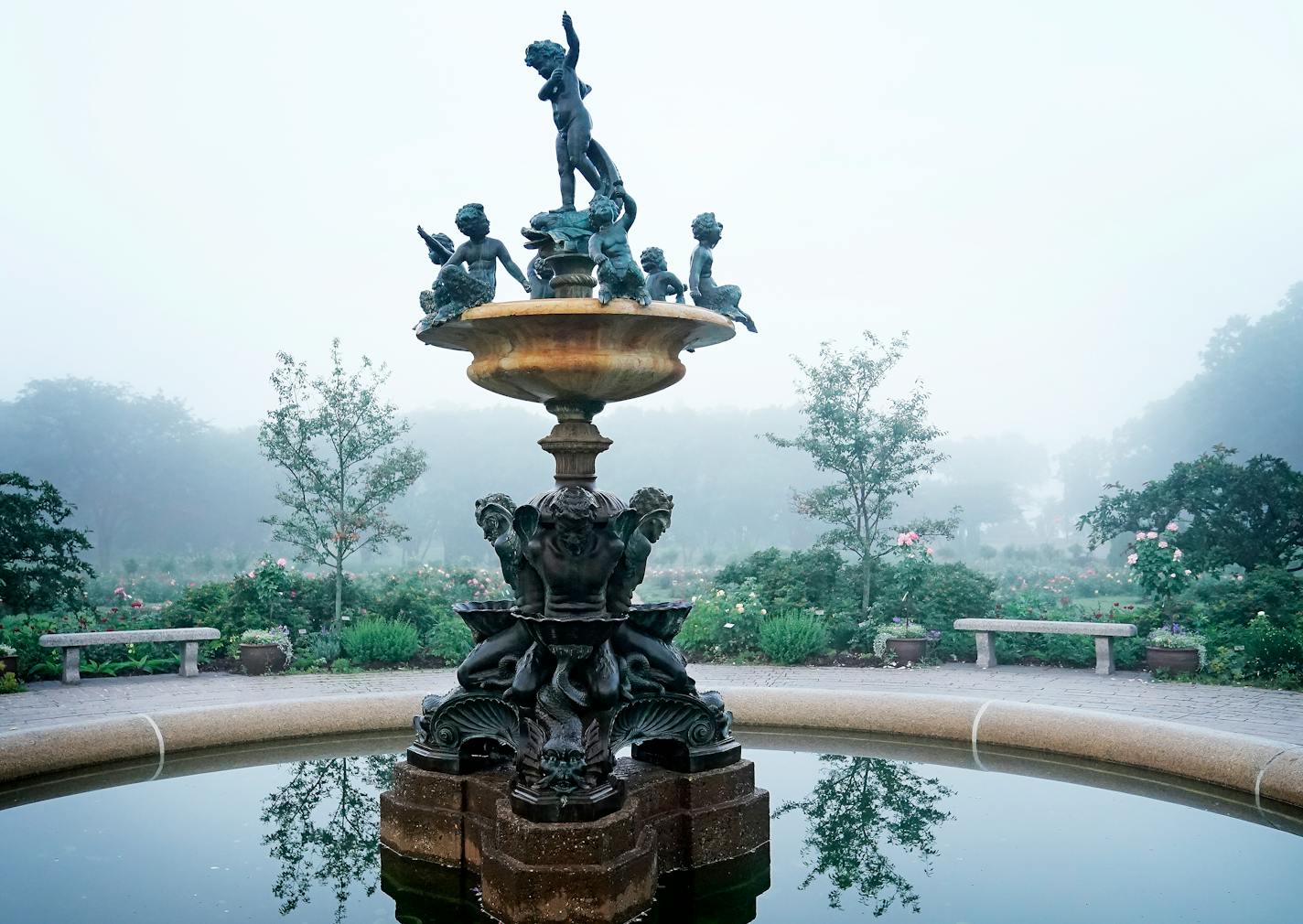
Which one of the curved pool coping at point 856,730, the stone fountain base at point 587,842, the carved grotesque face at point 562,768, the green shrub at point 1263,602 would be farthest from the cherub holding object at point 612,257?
the green shrub at point 1263,602

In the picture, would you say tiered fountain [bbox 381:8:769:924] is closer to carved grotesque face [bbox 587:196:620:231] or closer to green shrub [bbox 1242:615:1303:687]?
carved grotesque face [bbox 587:196:620:231]

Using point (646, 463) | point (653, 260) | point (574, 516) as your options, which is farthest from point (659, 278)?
point (646, 463)

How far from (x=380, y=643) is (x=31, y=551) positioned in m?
5.01

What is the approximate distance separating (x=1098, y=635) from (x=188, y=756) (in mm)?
8998

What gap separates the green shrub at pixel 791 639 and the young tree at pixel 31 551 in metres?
8.78

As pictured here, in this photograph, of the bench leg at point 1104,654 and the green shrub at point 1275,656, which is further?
the bench leg at point 1104,654

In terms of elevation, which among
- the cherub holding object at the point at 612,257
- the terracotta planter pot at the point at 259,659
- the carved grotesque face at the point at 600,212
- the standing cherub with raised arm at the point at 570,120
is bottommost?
the terracotta planter pot at the point at 259,659

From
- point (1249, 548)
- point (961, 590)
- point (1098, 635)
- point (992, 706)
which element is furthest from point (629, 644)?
point (1249, 548)

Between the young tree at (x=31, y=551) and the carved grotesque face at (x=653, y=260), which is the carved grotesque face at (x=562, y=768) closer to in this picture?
the carved grotesque face at (x=653, y=260)

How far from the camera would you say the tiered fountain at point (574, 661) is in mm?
4363

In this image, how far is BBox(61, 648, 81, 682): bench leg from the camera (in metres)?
10.2

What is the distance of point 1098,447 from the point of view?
149 feet

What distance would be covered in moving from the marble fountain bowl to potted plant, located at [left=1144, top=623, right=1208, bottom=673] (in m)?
7.56

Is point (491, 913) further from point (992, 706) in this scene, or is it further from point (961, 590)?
point (961, 590)
